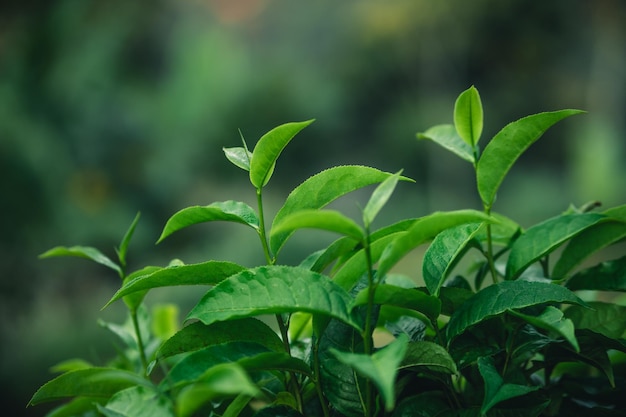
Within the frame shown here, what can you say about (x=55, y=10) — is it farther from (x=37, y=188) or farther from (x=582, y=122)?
(x=582, y=122)

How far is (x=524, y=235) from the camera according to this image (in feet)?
1.43

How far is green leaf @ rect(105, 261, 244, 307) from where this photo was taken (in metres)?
0.35

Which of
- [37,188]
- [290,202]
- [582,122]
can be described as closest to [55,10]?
[37,188]

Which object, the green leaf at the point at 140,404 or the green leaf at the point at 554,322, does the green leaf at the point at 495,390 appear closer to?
Answer: the green leaf at the point at 554,322

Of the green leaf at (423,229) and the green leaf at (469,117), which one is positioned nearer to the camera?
the green leaf at (423,229)

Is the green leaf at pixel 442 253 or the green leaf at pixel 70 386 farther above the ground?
the green leaf at pixel 442 253

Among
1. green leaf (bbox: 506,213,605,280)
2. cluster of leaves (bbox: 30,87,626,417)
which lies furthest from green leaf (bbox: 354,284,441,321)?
green leaf (bbox: 506,213,605,280)

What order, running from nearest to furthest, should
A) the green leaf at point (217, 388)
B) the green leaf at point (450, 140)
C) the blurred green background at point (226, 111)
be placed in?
the green leaf at point (217, 388) → the green leaf at point (450, 140) → the blurred green background at point (226, 111)

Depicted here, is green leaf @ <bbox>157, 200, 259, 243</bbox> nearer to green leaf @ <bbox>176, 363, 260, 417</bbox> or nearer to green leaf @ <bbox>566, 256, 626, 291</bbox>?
green leaf @ <bbox>176, 363, 260, 417</bbox>

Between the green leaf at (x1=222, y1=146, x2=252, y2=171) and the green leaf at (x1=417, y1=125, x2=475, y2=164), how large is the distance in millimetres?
160

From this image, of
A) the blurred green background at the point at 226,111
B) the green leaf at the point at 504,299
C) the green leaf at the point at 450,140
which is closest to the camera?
the green leaf at the point at 504,299

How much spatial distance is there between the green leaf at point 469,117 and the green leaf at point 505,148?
2 centimetres

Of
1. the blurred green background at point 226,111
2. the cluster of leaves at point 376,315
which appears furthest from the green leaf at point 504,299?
the blurred green background at point 226,111

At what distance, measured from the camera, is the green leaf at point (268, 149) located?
1.21ft
